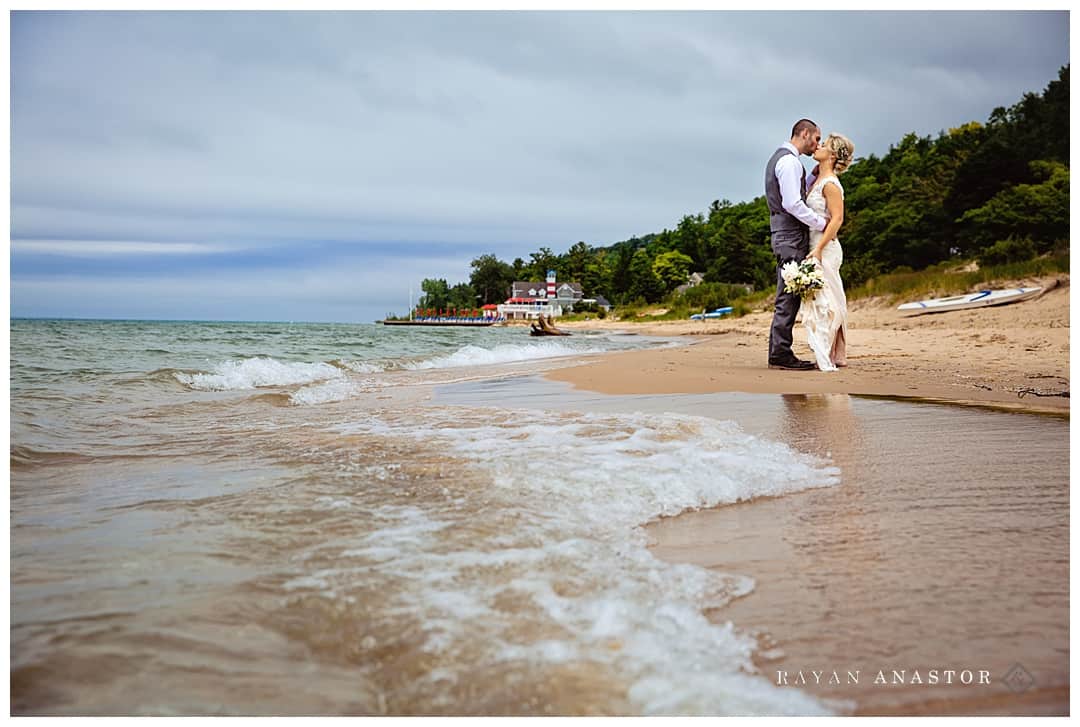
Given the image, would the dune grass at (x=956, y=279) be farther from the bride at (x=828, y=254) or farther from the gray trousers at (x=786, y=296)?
the gray trousers at (x=786, y=296)

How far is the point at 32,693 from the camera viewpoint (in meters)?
1.18

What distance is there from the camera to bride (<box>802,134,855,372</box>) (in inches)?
271

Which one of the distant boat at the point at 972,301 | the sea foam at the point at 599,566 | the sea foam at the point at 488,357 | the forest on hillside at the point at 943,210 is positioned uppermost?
the forest on hillside at the point at 943,210

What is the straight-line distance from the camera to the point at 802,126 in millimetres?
6828

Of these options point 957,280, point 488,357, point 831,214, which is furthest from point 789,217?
point 957,280

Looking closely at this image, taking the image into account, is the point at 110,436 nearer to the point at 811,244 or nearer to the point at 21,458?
the point at 21,458

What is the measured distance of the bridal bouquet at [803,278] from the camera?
22.6 feet

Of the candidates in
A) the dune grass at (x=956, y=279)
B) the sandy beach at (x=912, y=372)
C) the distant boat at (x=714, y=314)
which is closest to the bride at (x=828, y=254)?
the sandy beach at (x=912, y=372)

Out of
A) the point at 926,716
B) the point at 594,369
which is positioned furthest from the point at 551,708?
the point at 594,369

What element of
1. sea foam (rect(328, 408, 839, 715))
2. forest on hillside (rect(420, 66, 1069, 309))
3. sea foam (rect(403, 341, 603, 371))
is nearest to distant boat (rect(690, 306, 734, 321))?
forest on hillside (rect(420, 66, 1069, 309))

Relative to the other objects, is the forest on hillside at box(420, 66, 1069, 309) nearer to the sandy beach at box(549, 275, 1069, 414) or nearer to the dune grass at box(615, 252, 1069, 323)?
the dune grass at box(615, 252, 1069, 323)

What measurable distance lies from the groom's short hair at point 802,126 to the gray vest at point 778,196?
8.7 inches

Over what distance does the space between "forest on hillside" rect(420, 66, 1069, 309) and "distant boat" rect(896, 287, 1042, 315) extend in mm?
5786
